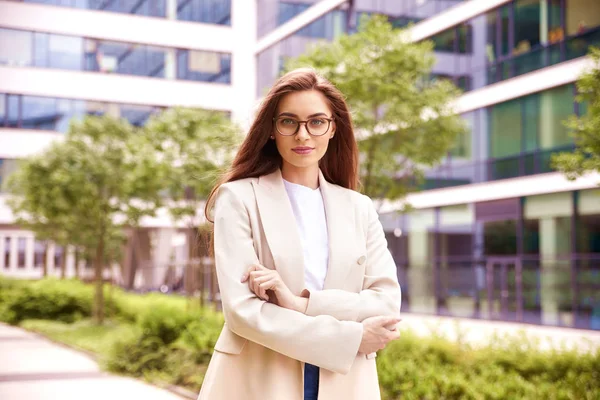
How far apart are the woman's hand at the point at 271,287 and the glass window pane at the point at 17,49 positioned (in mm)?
34869

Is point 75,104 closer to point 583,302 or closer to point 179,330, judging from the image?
point 583,302

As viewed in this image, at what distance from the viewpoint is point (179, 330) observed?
37.5 ft

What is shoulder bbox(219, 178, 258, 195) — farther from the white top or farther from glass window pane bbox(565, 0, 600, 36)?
glass window pane bbox(565, 0, 600, 36)

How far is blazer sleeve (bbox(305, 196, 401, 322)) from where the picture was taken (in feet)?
8.07

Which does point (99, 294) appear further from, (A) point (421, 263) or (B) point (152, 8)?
(B) point (152, 8)

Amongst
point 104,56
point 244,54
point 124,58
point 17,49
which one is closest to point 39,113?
point 17,49

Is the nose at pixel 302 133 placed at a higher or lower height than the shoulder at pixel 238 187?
higher

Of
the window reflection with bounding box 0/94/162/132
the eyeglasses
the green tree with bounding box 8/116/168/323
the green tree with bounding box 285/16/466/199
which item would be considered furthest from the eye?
the window reflection with bounding box 0/94/162/132

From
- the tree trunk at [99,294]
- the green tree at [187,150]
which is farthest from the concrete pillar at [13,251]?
the green tree at [187,150]

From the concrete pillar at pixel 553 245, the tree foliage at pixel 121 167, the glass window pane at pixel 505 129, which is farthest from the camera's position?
the glass window pane at pixel 505 129

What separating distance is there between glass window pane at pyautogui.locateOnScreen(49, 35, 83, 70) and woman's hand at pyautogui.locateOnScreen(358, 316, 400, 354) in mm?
34798

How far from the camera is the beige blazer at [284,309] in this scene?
7.86 feet

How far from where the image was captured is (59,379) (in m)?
10.6

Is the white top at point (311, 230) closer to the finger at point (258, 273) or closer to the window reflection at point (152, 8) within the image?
the finger at point (258, 273)
